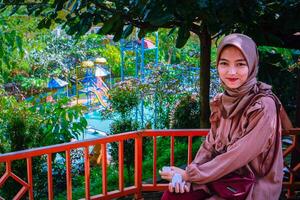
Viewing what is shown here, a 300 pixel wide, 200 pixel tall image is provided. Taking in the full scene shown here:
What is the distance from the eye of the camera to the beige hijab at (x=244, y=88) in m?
1.51

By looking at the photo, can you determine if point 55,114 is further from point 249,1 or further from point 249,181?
point 249,181

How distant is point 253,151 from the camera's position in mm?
1498

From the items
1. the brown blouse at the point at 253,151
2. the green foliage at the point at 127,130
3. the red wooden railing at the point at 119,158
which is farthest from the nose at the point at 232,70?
the green foliage at the point at 127,130

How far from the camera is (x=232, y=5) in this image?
2.09 m

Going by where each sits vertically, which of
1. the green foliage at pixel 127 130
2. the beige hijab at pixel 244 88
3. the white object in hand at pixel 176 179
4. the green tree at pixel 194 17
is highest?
the green tree at pixel 194 17

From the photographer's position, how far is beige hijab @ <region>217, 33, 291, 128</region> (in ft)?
4.95

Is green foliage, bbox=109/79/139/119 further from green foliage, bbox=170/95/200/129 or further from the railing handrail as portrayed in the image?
the railing handrail

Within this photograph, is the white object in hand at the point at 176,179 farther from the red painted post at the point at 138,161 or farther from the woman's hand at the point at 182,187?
the red painted post at the point at 138,161

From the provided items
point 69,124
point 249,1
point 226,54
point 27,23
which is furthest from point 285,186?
point 27,23

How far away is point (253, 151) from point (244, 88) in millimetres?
266

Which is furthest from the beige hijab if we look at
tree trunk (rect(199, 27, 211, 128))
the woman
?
tree trunk (rect(199, 27, 211, 128))

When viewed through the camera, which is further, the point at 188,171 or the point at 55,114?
the point at 55,114

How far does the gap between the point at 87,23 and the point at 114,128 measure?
6.13 ft

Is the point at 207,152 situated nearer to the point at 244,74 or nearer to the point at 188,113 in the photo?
the point at 244,74
